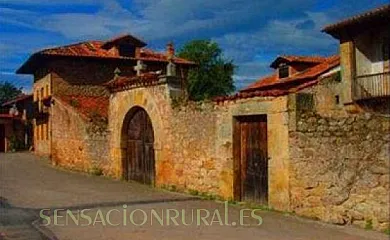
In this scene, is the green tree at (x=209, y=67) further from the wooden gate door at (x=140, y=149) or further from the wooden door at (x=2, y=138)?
the wooden gate door at (x=140, y=149)

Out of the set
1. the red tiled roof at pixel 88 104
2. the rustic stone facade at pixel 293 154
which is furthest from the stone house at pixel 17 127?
the rustic stone facade at pixel 293 154

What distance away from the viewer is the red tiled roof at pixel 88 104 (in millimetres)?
25997

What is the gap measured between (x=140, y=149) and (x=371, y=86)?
1392cm

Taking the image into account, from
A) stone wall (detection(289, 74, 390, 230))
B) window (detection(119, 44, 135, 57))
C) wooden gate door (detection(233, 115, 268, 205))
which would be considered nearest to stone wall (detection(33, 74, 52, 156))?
window (detection(119, 44, 135, 57))

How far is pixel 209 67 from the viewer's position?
5153 centimetres

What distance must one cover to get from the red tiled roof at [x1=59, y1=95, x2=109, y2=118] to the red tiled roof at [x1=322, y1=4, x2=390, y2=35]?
11.9 meters

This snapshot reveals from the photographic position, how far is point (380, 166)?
9633mm

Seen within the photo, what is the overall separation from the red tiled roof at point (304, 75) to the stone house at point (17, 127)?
16.8 meters

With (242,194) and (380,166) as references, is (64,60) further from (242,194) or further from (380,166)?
(380,166)

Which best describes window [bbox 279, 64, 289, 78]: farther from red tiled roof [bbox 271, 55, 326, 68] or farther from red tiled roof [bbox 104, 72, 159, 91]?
red tiled roof [bbox 104, 72, 159, 91]

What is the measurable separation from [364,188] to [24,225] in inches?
250

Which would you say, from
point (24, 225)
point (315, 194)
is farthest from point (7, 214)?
point (315, 194)

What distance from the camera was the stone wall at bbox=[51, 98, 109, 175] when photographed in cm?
2128

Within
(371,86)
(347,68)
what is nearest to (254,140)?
(371,86)
